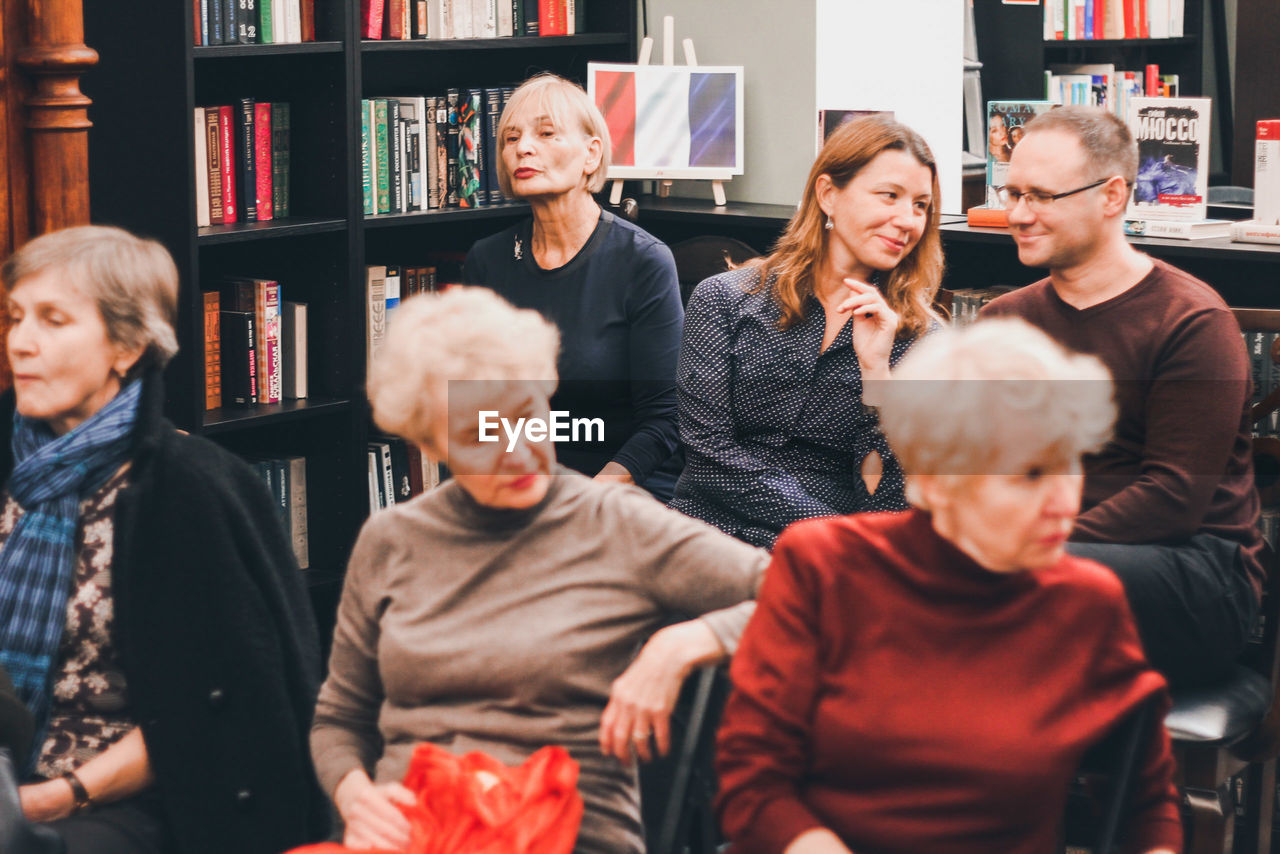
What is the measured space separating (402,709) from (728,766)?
0.39 metres

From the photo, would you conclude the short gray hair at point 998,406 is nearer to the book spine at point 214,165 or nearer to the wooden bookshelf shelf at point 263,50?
the wooden bookshelf shelf at point 263,50

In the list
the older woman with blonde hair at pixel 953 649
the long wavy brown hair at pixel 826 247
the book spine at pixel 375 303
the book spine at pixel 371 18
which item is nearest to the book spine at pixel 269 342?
the book spine at pixel 375 303

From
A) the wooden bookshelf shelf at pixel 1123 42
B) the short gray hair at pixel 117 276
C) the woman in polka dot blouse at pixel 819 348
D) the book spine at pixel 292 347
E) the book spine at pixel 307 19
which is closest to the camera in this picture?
the short gray hair at pixel 117 276

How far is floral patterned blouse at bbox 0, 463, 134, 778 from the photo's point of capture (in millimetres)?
1894

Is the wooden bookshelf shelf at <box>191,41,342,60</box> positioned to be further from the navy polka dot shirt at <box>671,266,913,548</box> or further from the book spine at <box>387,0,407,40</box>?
the navy polka dot shirt at <box>671,266,913,548</box>

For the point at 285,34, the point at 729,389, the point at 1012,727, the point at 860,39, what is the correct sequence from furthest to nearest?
the point at 860,39
the point at 285,34
the point at 729,389
the point at 1012,727

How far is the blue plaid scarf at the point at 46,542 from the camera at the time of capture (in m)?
1.88

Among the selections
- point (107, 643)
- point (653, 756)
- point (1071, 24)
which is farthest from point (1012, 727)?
point (1071, 24)

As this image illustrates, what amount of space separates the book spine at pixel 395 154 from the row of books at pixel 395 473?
59cm

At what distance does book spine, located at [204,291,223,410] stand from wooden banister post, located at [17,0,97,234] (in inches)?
29.5

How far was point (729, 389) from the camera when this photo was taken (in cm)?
267

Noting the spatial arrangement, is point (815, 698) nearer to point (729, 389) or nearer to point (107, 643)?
point (107, 643)

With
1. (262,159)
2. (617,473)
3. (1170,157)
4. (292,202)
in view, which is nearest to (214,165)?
(262,159)

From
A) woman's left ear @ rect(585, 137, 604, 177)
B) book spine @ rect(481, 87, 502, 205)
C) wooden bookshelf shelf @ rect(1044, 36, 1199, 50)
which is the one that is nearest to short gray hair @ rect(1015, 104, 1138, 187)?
woman's left ear @ rect(585, 137, 604, 177)
